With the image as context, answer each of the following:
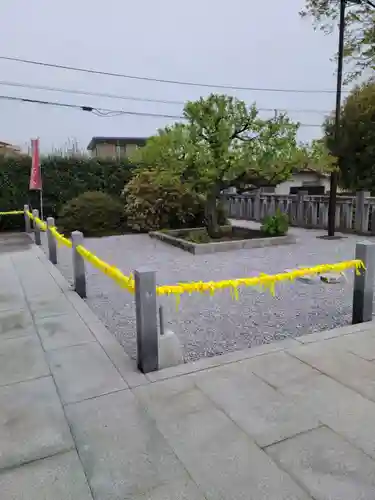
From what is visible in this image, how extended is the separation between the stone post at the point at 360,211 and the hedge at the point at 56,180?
26.2 feet

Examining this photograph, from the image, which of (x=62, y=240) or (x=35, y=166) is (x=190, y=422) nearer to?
(x=62, y=240)

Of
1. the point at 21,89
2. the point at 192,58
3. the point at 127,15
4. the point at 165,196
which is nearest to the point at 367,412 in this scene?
the point at 165,196

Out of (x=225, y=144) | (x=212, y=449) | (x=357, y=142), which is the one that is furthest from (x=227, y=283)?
(x=357, y=142)

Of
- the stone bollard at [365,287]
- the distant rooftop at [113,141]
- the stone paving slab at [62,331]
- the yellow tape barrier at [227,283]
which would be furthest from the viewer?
the distant rooftop at [113,141]

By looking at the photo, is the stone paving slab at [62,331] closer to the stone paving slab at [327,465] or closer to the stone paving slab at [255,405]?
the stone paving slab at [255,405]

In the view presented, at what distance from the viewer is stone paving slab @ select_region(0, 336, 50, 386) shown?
2.80 meters

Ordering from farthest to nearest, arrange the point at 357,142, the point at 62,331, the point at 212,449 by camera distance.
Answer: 1. the point at 357,142
2. the point at 62,331
3. the point at 212,449

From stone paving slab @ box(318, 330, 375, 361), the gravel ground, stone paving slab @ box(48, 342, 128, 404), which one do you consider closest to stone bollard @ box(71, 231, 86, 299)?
the gravel ground

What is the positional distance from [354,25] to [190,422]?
1358cm

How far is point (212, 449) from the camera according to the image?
1960 millimetres

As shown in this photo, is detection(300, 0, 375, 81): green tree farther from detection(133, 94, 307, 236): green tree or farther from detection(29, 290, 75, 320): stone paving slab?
detection(29, 290, 75, 320): stone paving slab

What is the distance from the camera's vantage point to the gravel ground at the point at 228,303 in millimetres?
3596

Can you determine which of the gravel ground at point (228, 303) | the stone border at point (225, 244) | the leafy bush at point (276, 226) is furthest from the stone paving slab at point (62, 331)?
the leafy bush at point (276, 226)

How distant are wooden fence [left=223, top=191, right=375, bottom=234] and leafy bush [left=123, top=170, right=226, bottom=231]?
1309 millimetres
